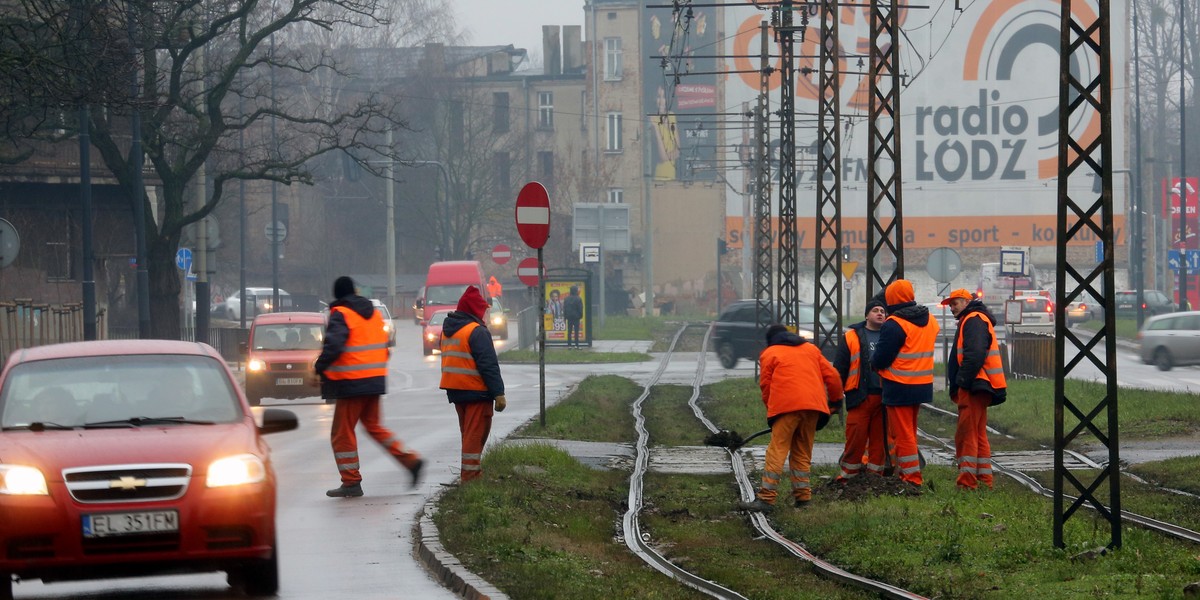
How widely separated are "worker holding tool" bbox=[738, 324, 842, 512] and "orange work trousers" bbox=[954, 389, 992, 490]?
3.97ft

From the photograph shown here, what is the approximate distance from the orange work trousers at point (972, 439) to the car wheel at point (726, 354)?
28962mm

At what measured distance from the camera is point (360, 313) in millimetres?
13539

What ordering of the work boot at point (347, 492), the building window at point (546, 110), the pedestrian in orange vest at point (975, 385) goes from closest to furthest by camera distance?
the work boot at point (347, 492)
the pedestrian in orange vest at point (975, 385)
the building window at point (546, 110)

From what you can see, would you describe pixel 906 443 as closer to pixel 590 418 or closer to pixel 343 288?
pixel 343 288

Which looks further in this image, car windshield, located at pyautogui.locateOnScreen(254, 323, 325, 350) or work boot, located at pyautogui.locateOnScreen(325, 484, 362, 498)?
car windshield, located at pyautogui.locateOnScreen(254, 323, 325, 350)

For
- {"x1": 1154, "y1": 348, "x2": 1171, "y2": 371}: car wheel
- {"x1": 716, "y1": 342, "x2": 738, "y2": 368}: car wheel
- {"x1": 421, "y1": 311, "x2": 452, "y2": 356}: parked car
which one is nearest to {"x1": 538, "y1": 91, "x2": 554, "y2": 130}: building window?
{"x1": 421, "y1": 311, "x2": 452, "y2": 356}: parked car

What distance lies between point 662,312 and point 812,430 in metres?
73.6

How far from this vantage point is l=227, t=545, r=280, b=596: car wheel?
8977mm

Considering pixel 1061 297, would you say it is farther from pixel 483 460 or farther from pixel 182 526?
pixel 483 460

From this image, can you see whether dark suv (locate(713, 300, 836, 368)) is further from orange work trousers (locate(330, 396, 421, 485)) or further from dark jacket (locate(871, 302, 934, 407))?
orange work trousers (locate(330, 396, 421, 485))

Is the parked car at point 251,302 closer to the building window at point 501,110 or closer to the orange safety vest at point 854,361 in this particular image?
the building window at point 501,110

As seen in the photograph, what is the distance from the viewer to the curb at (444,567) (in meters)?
8.93

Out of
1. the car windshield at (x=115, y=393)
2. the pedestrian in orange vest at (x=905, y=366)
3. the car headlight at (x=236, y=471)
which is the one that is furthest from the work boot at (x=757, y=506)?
the car headlight at (x=236, y=471)

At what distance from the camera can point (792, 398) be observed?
44.7ft
